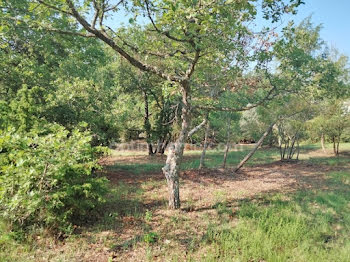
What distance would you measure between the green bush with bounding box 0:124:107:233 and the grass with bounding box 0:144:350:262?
11.9 inches

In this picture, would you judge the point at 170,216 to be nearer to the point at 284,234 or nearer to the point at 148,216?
the point at 148,216

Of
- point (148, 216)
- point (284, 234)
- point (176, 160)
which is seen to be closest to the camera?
point (284, 234)

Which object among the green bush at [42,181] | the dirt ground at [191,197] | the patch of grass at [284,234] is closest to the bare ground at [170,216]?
the dirt ground at [191,197]

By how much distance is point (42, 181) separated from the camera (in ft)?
9.91

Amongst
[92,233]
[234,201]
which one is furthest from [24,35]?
[234,201]

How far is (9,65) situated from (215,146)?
19.3 meters

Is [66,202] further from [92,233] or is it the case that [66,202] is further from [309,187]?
[309,187]

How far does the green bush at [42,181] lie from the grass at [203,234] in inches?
11.9

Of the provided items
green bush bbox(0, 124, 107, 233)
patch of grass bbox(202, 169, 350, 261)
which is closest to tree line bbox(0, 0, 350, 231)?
green bush bbox(0, 124, 107, 233)

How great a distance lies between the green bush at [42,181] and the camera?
105 inches

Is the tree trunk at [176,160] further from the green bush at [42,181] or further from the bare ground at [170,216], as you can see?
the green bush at [42,181]

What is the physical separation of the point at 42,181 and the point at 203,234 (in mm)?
2763

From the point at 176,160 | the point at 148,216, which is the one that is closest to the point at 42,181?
the point at 148,216

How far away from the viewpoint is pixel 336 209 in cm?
496
